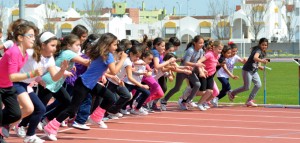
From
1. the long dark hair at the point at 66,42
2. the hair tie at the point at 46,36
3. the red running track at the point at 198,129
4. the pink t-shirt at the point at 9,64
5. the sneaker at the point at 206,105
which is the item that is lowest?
the sneaker at the point at 206,105

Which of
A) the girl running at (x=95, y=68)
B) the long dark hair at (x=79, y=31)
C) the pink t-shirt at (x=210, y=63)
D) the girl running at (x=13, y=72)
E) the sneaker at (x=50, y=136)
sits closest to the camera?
the girl running at (x=13, y=72)

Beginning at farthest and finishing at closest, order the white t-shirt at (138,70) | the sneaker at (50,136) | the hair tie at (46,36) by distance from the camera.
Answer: the white t-shirt at (138,70) < the sneaker at (50,136) < the hair tie at (46,36)

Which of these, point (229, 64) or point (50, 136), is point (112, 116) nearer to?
point (50, 136)

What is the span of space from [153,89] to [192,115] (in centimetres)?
108

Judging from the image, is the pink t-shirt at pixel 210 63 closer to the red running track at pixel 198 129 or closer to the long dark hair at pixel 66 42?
the red running track at pixel 198 129

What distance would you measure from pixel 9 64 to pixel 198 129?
477 centimetres

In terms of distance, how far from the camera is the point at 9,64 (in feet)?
32.2

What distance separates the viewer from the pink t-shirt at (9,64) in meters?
9.83

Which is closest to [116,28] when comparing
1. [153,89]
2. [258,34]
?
[258,34]

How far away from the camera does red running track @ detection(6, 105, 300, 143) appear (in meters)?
12.0

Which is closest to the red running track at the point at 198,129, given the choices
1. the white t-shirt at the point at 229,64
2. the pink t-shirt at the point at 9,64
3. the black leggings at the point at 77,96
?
the black leggings at the point at 77,96

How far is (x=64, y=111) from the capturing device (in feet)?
39.5

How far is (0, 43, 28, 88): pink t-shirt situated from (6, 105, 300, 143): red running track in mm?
1765

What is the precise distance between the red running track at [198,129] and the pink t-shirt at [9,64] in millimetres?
1765
